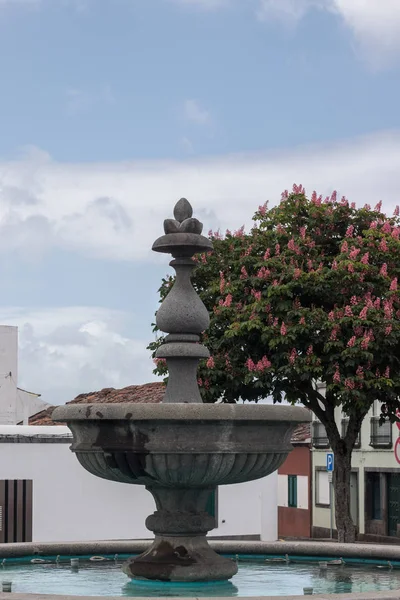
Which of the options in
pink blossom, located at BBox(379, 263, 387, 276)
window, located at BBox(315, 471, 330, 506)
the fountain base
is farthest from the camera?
window, located at BBox(315, 471, 330, 506)

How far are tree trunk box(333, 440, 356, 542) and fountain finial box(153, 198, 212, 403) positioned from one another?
44.5 ft

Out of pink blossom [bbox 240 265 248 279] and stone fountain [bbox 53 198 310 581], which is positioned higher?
pink blossom [bbox 240 265 248 279]

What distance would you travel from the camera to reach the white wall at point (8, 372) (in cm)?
Result: 3756

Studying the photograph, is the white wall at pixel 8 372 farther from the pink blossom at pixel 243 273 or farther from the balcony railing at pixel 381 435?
the pink blossom at pixel 243 273

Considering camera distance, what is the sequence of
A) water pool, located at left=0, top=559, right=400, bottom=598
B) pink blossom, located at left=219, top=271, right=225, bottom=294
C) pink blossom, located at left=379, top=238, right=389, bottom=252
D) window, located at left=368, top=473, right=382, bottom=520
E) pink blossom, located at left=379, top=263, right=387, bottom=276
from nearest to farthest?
water pool, located at left=0, top=559, right=400, bottom=598 < pink blossom, located at left=379, top=263, right=387, bottom=276 < pink blossom, located at left=219, top=271, right=225, bottom=294 < pink blossom, located at left=379, top=238, right=389, bottom=252 < window, located at left=368, top=473, right=382, bottom=520

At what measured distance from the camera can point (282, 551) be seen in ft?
45.5

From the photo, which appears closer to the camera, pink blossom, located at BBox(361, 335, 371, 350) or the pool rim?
the pool rim

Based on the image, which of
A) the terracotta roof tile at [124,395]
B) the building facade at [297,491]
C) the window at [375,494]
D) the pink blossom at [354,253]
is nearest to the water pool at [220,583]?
the pink blossom at [354,253]

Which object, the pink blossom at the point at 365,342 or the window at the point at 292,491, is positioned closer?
the pink blossom at the point at 365,342

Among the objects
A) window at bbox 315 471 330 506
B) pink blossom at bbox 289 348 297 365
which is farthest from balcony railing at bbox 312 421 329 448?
pink blossom at bbox 289 348 297 365

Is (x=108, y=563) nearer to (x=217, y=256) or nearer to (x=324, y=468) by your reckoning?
(x=217, y=256)

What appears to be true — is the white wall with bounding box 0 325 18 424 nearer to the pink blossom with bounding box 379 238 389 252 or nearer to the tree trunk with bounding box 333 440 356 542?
the tree trunk with bounding box 333 440 356 542

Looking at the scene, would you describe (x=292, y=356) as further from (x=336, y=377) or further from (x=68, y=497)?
(x=68, y=497)

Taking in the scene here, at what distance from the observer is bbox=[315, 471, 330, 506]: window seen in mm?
44438
